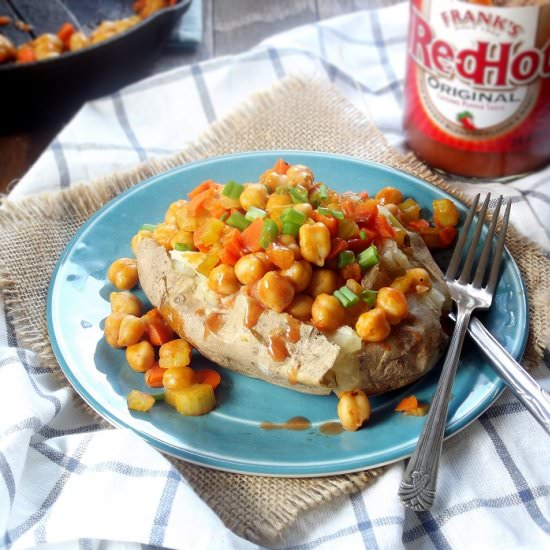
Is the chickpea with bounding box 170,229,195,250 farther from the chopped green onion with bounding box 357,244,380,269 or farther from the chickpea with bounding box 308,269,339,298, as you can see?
the chopped green onion with bounding box 357,244,380,269

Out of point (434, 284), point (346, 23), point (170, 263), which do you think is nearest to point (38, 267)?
point (170, 263)

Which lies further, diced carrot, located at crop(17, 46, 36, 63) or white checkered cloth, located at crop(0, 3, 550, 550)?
diced carrot, located at crop(17, 46, 36, 63)

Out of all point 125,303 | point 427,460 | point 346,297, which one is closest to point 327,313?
point 346,297

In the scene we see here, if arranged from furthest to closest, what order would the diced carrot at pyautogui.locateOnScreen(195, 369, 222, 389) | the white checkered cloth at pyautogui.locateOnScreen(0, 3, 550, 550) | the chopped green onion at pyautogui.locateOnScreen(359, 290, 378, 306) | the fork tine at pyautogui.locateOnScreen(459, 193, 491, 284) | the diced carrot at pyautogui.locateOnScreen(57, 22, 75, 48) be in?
the diced carrot at pyautogui.locateOnScreen(57, 22, 75, 48) → the fork tine at pyautogui.locateOnScreen(459, 193, 491, 284) → the diced carrot at pyautogui.locateOnScreen(195, 369, 222, 389) → the chopped green onion at pyautogui.locateOnScreen(359, 290, 378, 306) → the white checkered cloth at pyautogui.locateOnScreen(0, 3, 550, 550)

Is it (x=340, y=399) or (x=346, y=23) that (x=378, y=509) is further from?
(x=346, y=23)

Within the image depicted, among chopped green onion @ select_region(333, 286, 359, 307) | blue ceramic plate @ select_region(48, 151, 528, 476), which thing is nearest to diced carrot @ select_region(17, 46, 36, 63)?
blue ceramic plate @ select_region(48, 151, 528, 476)

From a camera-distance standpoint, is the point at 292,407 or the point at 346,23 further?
the point at 346,23
